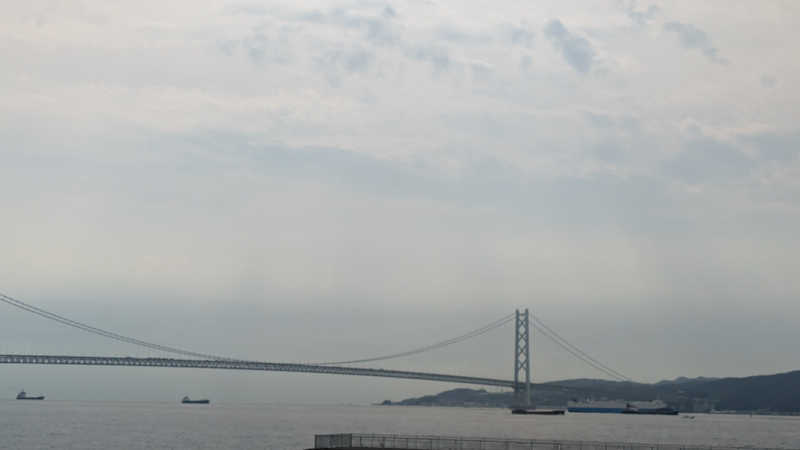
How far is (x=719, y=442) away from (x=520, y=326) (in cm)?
8909

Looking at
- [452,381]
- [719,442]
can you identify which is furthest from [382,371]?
[719,442]

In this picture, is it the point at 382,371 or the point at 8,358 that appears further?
the point at 382,371

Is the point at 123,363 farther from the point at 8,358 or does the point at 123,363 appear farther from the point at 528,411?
the point at 528,411

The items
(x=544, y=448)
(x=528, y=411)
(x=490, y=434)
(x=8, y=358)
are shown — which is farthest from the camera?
(x=528, y=411)

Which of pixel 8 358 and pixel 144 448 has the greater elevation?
pixel 8 358

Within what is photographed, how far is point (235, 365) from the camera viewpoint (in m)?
146

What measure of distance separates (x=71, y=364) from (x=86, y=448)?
56067 millimetres

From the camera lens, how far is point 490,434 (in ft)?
349

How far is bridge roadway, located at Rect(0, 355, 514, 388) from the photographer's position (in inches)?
5016

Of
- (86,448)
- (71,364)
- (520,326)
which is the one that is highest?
(520,326)

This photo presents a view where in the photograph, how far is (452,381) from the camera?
17100 cm

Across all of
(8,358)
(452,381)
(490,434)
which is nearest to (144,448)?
(490,434)

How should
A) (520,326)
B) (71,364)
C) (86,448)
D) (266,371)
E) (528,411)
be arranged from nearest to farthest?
(86,448)
(71,364)
(266,371)
(528,411)
(520,326)

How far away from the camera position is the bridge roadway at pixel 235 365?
127394mm
